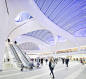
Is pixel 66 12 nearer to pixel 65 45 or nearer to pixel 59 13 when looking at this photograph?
pixel 59 13

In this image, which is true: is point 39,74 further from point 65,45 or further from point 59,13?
point 65,45

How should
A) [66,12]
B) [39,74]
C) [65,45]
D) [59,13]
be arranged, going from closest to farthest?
1. [39,74]
2. [66,12]
3. [59,13]
4. [65,45]

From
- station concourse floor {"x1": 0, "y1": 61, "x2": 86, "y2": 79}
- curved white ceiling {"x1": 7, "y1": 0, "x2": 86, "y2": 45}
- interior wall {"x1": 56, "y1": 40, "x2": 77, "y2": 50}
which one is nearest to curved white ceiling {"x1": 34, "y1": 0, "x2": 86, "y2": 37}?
curved white ceiling {"x1": 7, "y1": 0, "x2": 86, "y2": 45}

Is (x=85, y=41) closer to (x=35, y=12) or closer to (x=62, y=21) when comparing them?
(x=62, y=21)

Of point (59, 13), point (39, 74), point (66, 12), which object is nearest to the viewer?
point (39, 74)

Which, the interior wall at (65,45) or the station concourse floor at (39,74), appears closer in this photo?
the station concourse floor at (39,74)

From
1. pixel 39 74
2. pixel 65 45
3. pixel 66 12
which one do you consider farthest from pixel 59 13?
pixel 65 45

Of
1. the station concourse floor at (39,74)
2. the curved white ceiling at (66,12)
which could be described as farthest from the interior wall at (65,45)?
the station concourse floor at (39,74)

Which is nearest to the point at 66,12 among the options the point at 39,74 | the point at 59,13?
the point at 59,13

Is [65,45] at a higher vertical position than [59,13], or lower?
lower

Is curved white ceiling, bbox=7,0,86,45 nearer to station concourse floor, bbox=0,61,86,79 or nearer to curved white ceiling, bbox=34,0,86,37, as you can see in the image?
curved white ceiling, bbox=34,0,86,37

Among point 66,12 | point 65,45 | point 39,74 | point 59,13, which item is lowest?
point 39,74

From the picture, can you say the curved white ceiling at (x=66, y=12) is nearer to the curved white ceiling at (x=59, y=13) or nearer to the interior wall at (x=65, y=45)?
the curved white ceiling at (x=59, y=13)

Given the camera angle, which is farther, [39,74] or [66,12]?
[66,12]
